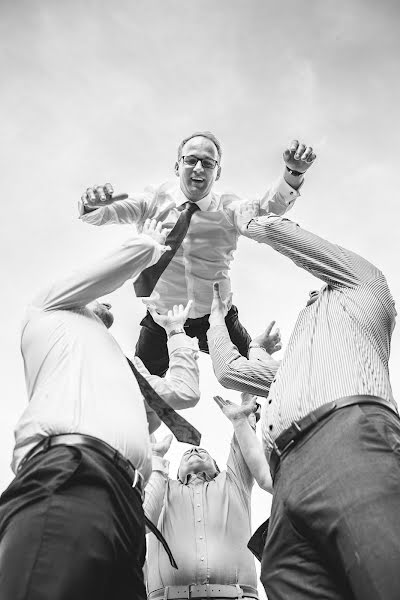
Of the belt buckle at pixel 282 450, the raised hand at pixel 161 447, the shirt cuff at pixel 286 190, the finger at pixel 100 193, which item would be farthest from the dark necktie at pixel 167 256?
the belt buckle at pixel 282 450

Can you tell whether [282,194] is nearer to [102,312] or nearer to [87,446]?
[102,312]

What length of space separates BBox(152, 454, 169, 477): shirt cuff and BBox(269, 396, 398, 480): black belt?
2.18 meters

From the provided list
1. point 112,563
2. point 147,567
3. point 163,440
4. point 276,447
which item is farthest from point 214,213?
point 112,563

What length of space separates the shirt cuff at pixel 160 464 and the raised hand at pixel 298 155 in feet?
7.27

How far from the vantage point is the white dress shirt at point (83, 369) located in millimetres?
2258

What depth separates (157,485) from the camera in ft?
13.8

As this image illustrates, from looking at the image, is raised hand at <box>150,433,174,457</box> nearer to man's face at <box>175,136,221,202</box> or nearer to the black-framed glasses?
man's face at <box>175,136,221,202</box>

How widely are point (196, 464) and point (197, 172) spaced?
231 cm

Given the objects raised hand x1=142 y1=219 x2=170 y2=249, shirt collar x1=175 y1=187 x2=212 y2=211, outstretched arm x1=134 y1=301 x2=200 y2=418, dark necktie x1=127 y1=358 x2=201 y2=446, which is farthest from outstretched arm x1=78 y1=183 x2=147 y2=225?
dark necktie x1=127 y1=358 x2=201 y2=446

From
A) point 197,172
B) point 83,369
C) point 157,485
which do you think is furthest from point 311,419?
point 197,172

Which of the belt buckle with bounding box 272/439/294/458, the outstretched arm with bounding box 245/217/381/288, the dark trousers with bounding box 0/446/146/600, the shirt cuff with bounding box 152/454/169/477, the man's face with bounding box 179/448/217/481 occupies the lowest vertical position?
the man's face with bounding box 179/448/217/481

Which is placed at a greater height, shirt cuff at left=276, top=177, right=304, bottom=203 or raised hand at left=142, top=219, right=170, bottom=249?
shirt cuff at left=276, top=177, right=304, bottom=203

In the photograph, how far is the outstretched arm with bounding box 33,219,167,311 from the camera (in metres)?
2.69

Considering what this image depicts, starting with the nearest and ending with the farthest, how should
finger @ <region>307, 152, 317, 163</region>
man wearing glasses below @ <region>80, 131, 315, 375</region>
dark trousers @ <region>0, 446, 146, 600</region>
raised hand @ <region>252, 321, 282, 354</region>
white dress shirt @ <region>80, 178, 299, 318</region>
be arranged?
dark trousers @ <region>0, 446, 146, 600</region> → raised hand @ <region>252, 321, 282, 354</region> → finger @ <region>307, 152, 317, 163</region> → man wearing glasses below @ <region>80, 131, 315, 375</region> → white dress shirt @ <region>80, 178, 299, 318</region>
